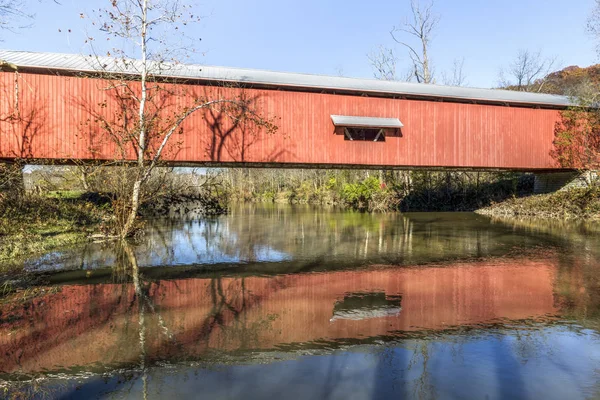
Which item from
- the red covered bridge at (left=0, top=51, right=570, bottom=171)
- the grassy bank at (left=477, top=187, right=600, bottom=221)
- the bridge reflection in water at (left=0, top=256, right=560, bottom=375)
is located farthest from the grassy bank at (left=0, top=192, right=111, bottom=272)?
the grassy bank at (left=477, top=187, right=600, bottom=221)

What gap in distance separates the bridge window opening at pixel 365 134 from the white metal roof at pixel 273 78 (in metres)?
1.62

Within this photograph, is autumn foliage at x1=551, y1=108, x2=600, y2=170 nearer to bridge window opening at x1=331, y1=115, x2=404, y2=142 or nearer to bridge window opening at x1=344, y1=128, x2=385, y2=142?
bridge window opening at x1=331, y1=115, x2=404, y2=142

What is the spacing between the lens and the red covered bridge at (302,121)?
44.7 ft

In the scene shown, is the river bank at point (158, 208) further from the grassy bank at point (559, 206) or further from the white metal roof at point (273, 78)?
the white metal roof at point (273, 78)

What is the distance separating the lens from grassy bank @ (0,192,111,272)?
9734 mm

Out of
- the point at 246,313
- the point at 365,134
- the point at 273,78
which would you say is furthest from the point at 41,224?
the point at 365,134

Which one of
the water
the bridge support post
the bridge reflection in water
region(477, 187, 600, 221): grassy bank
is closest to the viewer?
the water

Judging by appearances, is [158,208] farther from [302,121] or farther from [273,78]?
[302,121]

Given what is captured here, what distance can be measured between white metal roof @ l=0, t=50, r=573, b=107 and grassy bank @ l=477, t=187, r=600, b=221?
4.56 meters

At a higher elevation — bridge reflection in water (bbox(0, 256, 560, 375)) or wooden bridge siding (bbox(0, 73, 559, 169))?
wooden bridge siding (bbox(0, 73, 559, 169))

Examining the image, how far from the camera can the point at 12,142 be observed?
13.4 metres

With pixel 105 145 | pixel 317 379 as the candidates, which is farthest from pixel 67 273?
pixel 105 145

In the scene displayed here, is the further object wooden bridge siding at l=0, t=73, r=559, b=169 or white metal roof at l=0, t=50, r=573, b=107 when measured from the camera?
white metal roof at l=0, t=50, r=573, b=107

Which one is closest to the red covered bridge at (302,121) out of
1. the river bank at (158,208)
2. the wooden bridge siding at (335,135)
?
the wooden bridge siding at (335,135)
